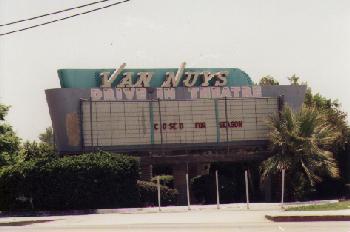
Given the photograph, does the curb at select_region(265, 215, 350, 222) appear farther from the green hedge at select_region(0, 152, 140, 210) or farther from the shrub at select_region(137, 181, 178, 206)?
the shrub at select_region(137, 181, 178, 206)

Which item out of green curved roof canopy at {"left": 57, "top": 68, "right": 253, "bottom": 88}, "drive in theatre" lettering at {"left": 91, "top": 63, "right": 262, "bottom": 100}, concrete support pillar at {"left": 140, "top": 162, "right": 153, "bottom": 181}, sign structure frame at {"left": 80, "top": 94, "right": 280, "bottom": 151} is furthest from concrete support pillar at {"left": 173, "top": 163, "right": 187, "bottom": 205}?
green curved roof canopy at {"left": 57, "top": 68, "right": 253, "bottom": 88}

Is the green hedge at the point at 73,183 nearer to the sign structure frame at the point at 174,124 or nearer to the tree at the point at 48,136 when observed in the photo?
the sign structure frame at the point at 174,124

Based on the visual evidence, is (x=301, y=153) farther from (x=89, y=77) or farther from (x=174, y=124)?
(x=89, y=77)

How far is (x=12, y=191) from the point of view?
33.1m

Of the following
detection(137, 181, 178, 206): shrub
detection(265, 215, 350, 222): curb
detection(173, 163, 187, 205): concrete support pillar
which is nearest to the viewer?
detection(265, 215, 350, 222): curb

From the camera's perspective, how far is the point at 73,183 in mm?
32031

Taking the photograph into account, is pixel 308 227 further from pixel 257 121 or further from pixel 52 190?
pixel 257 121

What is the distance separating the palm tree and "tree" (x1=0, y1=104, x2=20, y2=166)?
1664cm

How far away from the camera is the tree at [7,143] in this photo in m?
34.2

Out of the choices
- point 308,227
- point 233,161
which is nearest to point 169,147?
point 233,161

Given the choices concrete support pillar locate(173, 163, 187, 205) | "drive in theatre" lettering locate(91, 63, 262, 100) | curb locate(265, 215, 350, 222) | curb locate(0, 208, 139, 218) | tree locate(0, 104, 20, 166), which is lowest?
curb locate(0, 208, 139, 218)

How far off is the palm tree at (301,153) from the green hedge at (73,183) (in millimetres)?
9542

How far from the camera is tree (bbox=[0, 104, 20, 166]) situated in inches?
1348

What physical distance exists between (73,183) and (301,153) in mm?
15151
